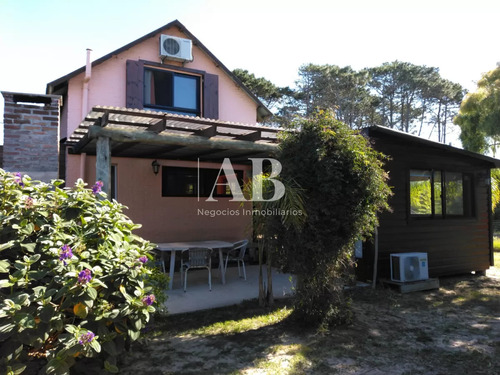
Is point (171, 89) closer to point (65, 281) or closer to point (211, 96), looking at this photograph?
point (211, 96)

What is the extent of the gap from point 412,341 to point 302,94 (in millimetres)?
22984

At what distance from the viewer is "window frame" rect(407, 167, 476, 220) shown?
7.22 m

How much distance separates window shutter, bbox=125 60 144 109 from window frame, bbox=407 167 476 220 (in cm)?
625

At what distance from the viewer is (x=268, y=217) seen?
428cm

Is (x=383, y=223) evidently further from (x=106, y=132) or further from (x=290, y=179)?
(x=106, y=132)

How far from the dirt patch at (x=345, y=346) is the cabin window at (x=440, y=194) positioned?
2.43m

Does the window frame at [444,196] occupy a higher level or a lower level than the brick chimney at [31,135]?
lower

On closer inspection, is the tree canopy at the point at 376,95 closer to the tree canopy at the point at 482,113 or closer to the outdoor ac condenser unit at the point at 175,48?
the tree canopy at the point at 482,113

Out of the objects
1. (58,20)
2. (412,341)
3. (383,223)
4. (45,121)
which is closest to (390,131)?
(383,223)

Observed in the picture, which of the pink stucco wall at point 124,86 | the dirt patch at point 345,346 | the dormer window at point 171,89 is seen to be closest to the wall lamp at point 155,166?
the dormer window at point 171,89

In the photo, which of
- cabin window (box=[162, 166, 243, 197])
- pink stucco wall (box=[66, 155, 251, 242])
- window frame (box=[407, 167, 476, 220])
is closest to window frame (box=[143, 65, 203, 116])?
pink stucco wall (box=[66, 155, 251, 242])

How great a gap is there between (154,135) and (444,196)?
6.23m

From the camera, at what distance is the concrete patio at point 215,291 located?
5.34 meters

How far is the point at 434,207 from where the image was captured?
7566 millimetres
